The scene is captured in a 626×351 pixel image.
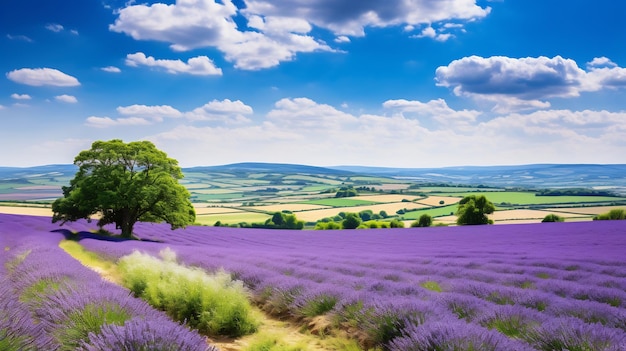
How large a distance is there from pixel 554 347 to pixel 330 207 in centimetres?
5799

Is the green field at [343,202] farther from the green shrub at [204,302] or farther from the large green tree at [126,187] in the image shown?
the green shrub at [204,302]

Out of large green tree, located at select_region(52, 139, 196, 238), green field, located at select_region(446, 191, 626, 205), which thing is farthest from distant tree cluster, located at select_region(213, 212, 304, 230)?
green field, located at select_region(446, 191, 626, 205)

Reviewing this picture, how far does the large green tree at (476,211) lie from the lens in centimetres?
3962

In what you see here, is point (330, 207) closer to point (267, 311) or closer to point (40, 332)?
point (267, 311)

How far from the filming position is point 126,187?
22453mm

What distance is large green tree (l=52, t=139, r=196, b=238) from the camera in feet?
73.2

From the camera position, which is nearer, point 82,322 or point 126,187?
point 82,322

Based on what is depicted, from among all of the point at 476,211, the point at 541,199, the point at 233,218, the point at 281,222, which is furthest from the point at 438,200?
the point at 233,218

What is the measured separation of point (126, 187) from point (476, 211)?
30183mm

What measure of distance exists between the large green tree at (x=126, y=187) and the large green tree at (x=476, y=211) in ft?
87.4

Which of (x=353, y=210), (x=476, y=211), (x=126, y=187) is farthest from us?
(x=353, y=210)

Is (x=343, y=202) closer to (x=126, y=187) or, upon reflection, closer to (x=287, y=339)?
(x=126, y=187)

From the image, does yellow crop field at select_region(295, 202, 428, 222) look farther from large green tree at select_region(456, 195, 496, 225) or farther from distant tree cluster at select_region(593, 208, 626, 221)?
distant tree cluster at select_region(593, 208, 626, 221)

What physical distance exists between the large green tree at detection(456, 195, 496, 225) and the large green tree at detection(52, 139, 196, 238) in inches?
1048
